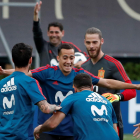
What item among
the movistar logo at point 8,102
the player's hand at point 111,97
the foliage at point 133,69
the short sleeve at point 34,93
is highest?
the short sleeve at point 34,93

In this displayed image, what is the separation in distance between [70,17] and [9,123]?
9.24m

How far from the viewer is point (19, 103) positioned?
12.7 feet

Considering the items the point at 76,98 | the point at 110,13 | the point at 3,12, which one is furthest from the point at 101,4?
the point at 76,98

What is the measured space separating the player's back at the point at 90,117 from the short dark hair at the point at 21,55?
64 centimetres

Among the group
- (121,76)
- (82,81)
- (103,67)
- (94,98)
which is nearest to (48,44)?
(103,67)

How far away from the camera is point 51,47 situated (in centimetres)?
686

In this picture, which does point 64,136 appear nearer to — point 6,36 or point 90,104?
point 90,104

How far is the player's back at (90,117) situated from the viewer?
393 cm

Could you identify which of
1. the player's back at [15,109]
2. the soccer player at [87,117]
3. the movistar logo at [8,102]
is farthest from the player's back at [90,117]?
the movistar logo at [8,102]

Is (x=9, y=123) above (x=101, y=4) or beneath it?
beneath

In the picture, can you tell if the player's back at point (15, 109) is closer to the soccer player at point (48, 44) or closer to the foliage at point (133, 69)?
the soccer player at point (48, 44)

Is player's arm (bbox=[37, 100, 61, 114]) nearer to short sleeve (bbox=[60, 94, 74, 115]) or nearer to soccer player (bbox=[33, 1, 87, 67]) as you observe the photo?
short sleeve (bbox=[60, 94, 74, 115])

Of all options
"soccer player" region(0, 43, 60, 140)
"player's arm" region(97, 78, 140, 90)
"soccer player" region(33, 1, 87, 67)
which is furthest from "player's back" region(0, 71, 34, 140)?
"soccer player" region(33, 1, 87, 67)

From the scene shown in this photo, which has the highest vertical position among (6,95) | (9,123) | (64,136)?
(6,95)
